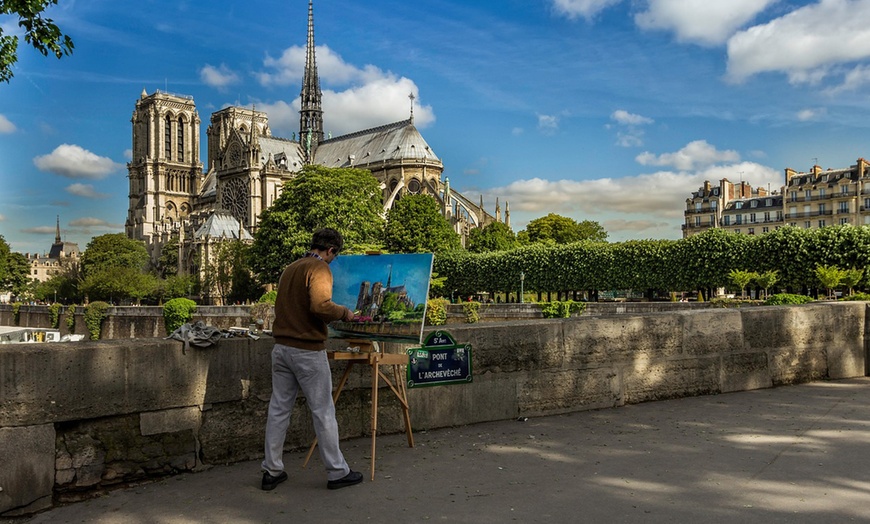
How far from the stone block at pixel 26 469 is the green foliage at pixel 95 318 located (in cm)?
5496

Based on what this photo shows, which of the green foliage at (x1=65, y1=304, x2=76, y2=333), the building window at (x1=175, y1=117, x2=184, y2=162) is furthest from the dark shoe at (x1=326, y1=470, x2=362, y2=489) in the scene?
the building window at (x1=175, y1=117, x2=184, y2=162)

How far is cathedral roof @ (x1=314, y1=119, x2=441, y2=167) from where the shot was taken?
9850 centimetres

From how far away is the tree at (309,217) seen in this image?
5603 cm

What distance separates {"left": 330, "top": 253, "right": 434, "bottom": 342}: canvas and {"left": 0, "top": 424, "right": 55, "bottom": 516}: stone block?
2334 mm

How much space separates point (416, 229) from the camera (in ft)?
201

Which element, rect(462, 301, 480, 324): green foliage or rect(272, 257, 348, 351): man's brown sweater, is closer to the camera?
rect(272, 257, 348, 351): man's brown sweater

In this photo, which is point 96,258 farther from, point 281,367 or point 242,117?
point 281,367

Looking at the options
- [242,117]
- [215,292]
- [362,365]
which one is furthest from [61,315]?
[242,117]

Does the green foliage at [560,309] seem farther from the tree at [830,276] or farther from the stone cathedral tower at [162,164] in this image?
the stone cathedral tower at [162,164]

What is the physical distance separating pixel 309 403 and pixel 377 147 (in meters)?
100

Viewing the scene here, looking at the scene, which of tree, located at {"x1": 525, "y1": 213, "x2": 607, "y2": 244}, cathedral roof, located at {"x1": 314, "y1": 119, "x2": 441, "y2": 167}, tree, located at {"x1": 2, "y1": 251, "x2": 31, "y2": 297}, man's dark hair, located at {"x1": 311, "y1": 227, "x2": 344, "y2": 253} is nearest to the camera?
man's dark hair, located at {"x1": 311, "y1": 227, "x2": 344, "y2": 253}

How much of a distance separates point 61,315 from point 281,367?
2490 inches

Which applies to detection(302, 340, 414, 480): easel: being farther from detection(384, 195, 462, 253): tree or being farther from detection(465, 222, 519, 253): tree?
detection(465, 222, 519, 253): tree

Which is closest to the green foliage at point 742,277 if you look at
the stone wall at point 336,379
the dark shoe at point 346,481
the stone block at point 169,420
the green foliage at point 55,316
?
the stone wall at point 336,379
